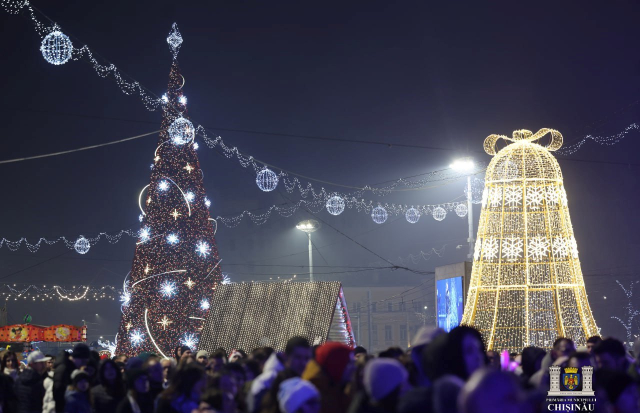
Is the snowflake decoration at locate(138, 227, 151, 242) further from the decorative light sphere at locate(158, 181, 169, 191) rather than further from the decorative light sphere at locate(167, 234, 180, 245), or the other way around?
the decorative light sphere at locate(158, 181, 169, 191)

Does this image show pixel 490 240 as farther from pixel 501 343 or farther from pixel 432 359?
pixel 432 359

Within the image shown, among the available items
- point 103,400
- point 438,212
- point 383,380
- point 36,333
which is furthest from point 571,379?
point 438,212

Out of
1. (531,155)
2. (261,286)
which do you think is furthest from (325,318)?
(531,155)

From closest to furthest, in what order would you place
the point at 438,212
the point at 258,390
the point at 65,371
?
the point at 258,390 → the point at 65,371 → the point at 438,212

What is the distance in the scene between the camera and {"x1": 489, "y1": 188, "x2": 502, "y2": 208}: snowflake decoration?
18484 mm

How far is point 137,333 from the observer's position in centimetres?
2389

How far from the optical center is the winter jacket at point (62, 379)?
9648 mm

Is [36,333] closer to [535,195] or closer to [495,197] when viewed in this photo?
[495,197]

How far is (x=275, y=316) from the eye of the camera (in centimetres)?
1923

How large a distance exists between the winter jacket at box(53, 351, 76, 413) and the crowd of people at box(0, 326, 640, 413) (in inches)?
0.5

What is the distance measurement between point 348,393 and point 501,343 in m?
12.9

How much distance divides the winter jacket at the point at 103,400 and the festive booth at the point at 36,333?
2257 centimetres

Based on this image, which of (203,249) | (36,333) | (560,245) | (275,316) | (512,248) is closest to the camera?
(560,245)

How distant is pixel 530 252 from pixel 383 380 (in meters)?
14.1
